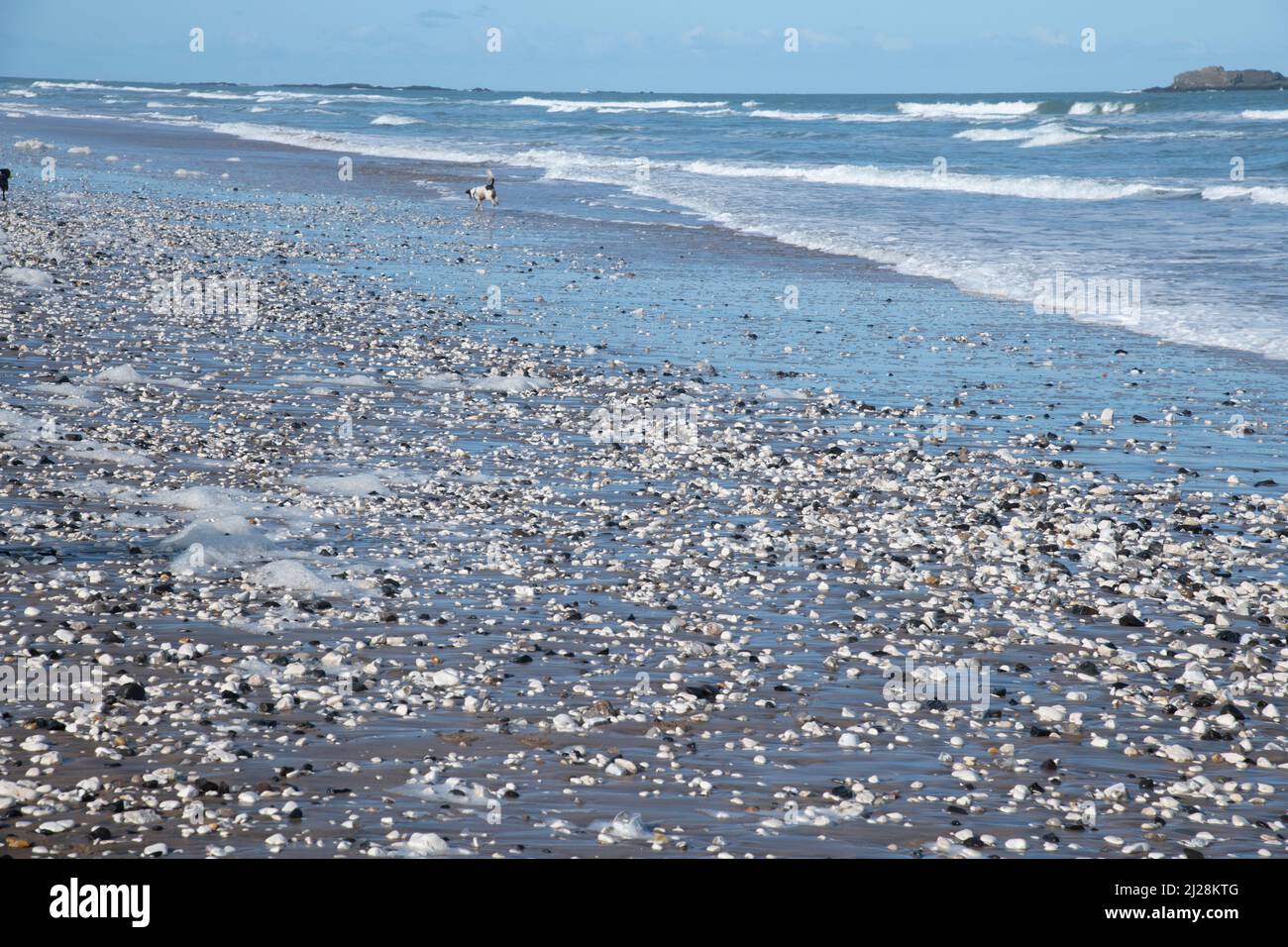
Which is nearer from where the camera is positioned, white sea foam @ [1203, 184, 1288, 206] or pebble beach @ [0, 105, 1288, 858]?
pebble beach @ [0, 105, 1288, 858]

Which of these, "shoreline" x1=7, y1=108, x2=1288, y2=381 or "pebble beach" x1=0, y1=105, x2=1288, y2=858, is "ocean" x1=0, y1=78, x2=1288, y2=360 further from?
"pebble beach" x1=0, y1=105, x2=1288, y2=858

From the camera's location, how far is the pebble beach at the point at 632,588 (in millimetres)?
5785

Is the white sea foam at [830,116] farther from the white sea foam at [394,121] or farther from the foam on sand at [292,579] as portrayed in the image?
the foam on sand at [292,579]

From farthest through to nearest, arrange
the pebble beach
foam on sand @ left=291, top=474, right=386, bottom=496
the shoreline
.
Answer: the shoreline
foam on sand @ left=291, top=474, right=386, bottom=496
the pebble beach

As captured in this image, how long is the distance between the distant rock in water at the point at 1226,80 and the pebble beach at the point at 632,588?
158m

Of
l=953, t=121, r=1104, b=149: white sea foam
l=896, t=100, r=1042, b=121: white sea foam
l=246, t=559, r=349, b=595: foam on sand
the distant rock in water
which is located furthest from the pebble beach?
the distant rock in water

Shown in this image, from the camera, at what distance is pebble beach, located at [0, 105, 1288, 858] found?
5.79 meters

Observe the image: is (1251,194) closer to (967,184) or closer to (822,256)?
(967,184)

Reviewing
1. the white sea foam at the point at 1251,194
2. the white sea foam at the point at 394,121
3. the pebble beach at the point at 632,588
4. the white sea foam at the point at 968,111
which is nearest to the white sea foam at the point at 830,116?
the white sea foam at the point at 968,111

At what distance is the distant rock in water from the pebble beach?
517 feet

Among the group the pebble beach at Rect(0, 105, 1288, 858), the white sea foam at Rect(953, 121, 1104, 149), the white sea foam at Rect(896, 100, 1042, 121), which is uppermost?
the white sea foam at Rect(896, 100, 1042, 121)

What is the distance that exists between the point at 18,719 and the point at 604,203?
3265cm
